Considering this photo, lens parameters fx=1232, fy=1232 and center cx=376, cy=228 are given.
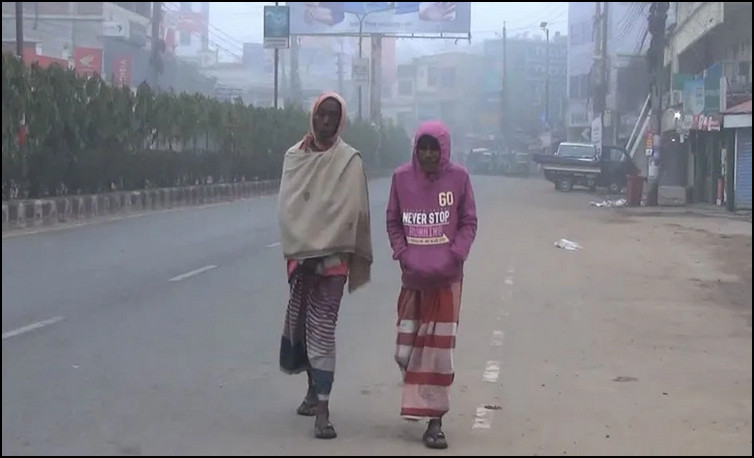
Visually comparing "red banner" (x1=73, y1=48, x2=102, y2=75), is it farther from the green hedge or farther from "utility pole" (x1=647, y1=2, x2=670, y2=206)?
"utility pole" (x1=647, y1=2, x2=670, y2=206)

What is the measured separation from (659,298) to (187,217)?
13367mm

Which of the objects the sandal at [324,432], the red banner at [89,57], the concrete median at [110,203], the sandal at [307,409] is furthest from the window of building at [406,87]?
the sandal at [324,432]

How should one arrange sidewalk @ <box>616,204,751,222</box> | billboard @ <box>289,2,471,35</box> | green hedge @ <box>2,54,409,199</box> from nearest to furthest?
1. green hedge @ <box>2,54,409,199</box>
2. sidewalk @ <box>616,204,751,222</box>
3. billboard @ <box>289,2,471,35</box>

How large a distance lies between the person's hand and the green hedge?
21967 millimetres

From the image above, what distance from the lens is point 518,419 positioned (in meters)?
6.87

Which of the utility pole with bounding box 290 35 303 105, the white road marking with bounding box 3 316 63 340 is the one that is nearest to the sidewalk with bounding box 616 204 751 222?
the utility pole with bounding box 290 35 303 105

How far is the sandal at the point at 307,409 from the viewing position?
6579mm

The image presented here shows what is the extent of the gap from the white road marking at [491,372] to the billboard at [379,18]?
5089 centimetres

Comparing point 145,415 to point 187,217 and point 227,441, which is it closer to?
point 227,441

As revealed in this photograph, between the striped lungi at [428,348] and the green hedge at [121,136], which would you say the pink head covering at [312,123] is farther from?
the green hedge at [121,136]

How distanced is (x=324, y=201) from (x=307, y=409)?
50.5 inches

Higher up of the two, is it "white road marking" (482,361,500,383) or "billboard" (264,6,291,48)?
"billboard" (264,6,291,48)

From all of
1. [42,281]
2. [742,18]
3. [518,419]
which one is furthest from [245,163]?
[518,419]

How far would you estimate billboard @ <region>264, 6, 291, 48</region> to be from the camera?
44219 millimetres
